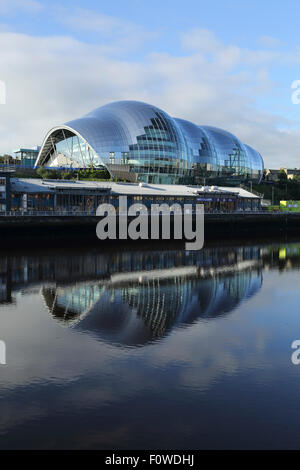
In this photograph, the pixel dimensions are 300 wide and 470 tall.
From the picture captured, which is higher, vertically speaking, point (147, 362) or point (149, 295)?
point (149, 295)

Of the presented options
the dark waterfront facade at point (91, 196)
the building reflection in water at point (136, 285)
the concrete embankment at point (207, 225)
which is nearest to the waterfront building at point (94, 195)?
the dark waterfront facade at point (91, 196)

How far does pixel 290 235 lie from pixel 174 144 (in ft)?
115

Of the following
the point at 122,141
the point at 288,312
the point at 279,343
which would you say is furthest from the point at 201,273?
the point at 122,141

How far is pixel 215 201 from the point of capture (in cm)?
8525

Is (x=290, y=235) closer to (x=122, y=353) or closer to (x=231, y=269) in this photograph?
(x=231, y=269)

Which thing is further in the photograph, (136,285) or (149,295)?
(136,285)

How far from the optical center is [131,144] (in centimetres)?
9494
